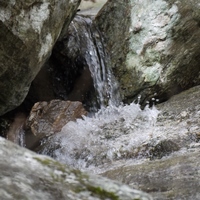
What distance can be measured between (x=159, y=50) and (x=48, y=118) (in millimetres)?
2513

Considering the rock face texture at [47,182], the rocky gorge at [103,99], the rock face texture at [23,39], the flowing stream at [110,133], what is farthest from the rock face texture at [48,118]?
the rock face texture at [47,182]

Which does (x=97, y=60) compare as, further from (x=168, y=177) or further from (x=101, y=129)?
(x=168, y=177)

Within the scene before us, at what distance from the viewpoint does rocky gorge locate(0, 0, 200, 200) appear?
2.04 meters

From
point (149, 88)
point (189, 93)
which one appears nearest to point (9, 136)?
point (149, 88)

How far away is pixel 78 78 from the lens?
8031 mm

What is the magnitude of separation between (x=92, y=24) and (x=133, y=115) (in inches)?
120

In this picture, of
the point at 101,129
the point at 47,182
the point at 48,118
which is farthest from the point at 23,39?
the point at 47,182

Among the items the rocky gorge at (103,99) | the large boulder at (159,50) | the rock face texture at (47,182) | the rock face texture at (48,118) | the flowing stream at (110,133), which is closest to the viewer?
the rock face texture at (47,182)

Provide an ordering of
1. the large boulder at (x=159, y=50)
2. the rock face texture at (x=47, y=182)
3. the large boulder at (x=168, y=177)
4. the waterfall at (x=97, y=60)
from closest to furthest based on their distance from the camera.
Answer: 1. the rock face texture at (x=47, y=182)
2. the large boulder at (x=168, y=177)
3. the large boulder at (x=159, y=50)
4. the waterfall at (x=97, y=60)

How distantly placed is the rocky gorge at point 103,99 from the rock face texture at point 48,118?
2 cm

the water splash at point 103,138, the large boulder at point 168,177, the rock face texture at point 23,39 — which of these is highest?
the rock face texture at point 23,39

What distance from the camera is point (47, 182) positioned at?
6.21 ft

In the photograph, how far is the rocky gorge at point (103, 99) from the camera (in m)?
2.04

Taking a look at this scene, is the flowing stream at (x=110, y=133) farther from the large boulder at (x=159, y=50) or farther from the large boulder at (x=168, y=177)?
the large boulder at (x=168, y=177)
